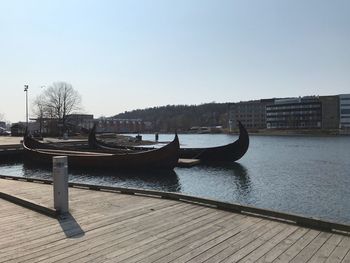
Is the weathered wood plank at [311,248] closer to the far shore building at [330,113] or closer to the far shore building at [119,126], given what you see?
the far shore building at [330,113]

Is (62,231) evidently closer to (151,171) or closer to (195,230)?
(195,230)

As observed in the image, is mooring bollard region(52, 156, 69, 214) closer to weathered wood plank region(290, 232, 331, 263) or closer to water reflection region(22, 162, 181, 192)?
weathered wood plank region(290, 232, 331, 263)

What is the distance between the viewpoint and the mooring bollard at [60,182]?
286 inches

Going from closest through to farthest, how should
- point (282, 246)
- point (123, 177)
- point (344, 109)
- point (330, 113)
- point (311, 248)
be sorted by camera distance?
1. point (311, 248)
2. point (282, 246)
3. point (123, 177)
4. point (344, 109)
5. point (330, 113)

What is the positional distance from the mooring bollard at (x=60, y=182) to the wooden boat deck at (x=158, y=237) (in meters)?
0.32

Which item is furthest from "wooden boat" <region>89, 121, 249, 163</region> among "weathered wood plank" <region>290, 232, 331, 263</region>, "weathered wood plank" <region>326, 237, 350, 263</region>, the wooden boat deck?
"weathered wood plank" <region>326, 237, 350, 263</region>

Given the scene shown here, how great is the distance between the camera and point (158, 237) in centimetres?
591

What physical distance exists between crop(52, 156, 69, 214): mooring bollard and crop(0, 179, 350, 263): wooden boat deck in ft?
1.05

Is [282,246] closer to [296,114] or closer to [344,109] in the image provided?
[344,109]

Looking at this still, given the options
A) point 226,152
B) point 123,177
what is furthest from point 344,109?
point 123,177

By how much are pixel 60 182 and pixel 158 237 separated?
7.98ft

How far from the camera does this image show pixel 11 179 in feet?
47.4

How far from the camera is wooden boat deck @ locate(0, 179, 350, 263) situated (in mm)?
5000

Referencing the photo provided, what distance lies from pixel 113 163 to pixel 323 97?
147m
